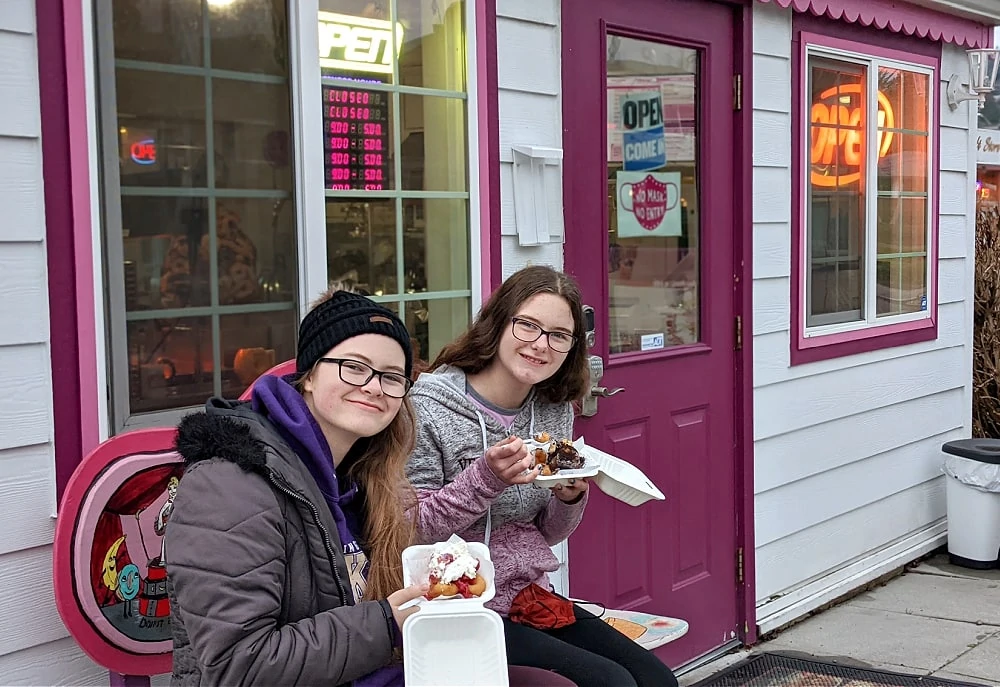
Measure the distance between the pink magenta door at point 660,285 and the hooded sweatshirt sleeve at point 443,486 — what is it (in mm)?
1171

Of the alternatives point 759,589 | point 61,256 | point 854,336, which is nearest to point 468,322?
point 61,256

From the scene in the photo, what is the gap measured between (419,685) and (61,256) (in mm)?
1216

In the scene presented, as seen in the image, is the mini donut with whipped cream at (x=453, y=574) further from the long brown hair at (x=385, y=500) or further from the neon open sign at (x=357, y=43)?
the neon open sign at (x=357, y=43)

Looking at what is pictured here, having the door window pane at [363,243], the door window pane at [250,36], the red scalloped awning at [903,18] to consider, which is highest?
the red scalloped awning at [903,18]

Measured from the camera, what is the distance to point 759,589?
469 cm

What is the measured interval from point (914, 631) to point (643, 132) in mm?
2452

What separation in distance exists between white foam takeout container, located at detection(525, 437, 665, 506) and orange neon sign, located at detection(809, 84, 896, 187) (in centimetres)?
255

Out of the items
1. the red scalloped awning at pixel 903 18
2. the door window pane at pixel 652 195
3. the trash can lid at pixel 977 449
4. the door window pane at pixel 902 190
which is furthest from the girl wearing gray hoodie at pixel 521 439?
the trash can lid at pixel 977 449

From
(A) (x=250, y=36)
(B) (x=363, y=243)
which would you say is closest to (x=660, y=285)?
(B) (x=363, y=243)

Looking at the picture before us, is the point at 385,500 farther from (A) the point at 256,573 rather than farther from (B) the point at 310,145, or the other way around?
(B) the point at 310,145

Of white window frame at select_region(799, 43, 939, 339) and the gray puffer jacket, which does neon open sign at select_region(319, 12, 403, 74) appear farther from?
white window frame at select_region(799, 43, 939, 339)

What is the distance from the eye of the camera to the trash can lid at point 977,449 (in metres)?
5.54

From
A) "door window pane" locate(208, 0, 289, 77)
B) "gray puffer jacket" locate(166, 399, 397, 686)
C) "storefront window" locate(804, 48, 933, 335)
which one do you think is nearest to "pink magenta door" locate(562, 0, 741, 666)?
"storefront window" locate(804, 48, 933, 335)

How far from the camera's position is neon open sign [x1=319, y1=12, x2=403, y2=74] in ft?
9.97
